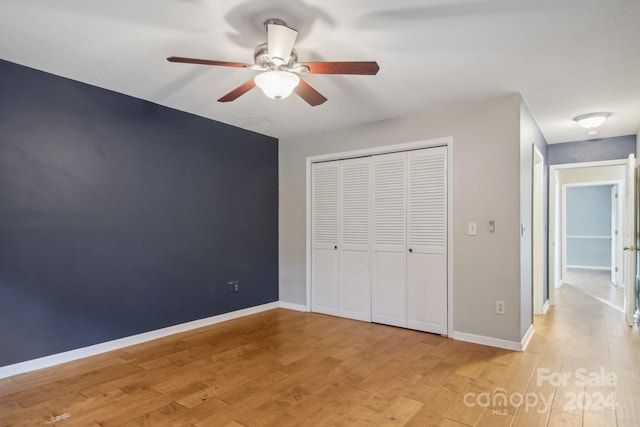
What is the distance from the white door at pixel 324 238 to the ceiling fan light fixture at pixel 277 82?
231 centimetres

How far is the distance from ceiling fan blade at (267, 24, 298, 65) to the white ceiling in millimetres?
111

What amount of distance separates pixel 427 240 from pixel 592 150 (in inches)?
115

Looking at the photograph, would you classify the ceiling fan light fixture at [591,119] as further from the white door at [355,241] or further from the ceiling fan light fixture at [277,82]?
the ceiling fan light fixture at [277,82]

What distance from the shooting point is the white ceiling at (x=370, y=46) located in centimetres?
197

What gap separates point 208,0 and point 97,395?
8.40 feet

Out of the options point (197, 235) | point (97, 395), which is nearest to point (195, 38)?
point (197, 235)

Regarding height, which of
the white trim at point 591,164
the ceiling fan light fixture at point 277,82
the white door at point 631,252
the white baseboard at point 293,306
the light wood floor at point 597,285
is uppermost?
the ceiling fan light fixture at point 277,82

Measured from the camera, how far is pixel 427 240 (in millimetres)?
3725

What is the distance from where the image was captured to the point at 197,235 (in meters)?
3.93

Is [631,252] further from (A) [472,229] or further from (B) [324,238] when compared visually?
(B) [324,238]

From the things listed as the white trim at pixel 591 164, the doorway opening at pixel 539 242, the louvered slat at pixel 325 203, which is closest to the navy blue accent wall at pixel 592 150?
the white trim at pixel 591 164

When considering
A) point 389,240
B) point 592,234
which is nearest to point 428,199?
point 389,240

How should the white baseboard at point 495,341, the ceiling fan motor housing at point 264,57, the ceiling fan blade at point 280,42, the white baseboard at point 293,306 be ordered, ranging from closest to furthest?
the ceiling fan blade at point 280,42
the ceiling fan motor housing at point 264,57
the white baseboard at point 495,341
the white baseboard at point 293,306

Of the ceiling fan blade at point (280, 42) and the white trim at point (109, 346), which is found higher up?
the ceiling fan blade at point (280, 42)
